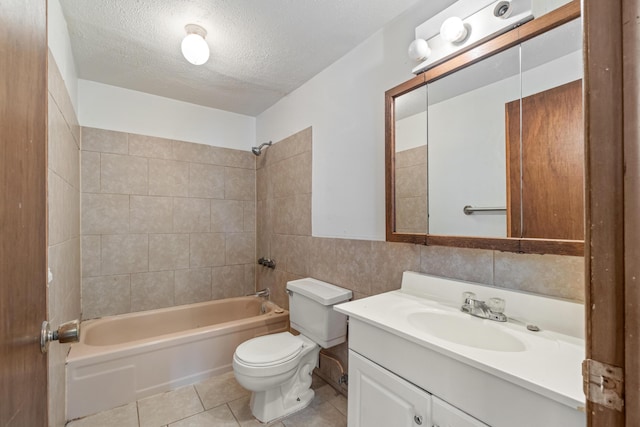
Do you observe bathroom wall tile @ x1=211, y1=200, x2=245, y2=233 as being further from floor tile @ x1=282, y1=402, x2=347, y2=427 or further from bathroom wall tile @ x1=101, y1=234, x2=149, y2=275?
floor tile @ x1=282, y1=402, x2=347, y2=427

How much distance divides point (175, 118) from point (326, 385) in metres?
2.77

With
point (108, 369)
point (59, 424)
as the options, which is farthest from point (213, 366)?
point (59, 424)

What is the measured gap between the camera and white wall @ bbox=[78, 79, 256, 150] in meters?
2.42

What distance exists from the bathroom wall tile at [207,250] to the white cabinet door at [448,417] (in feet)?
8.28

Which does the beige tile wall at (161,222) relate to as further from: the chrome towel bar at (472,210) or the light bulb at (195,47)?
the chrome towel bar at (472,210)

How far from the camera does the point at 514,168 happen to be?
1154 millimetres

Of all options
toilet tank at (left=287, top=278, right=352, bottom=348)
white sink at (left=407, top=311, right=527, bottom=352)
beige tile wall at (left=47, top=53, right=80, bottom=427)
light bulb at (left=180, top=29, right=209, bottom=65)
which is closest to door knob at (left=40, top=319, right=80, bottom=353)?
beige tile wall at (left=47, top=53, right=80, bottom=427)

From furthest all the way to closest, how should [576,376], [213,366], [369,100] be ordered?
[213,366]
[369,100]
[576,376]

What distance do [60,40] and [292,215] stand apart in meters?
1.85

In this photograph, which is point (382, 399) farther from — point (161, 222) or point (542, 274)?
point (161, 222)

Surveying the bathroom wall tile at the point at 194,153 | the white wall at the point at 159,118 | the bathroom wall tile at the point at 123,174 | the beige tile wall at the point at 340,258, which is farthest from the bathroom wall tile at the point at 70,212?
the beige tile wall at the point at 340,258

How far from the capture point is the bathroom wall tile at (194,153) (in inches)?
110

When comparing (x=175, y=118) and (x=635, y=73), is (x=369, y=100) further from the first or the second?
(x=175, y=118)

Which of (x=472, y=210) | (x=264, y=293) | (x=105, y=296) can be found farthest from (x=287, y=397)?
(x=105, y=296)
